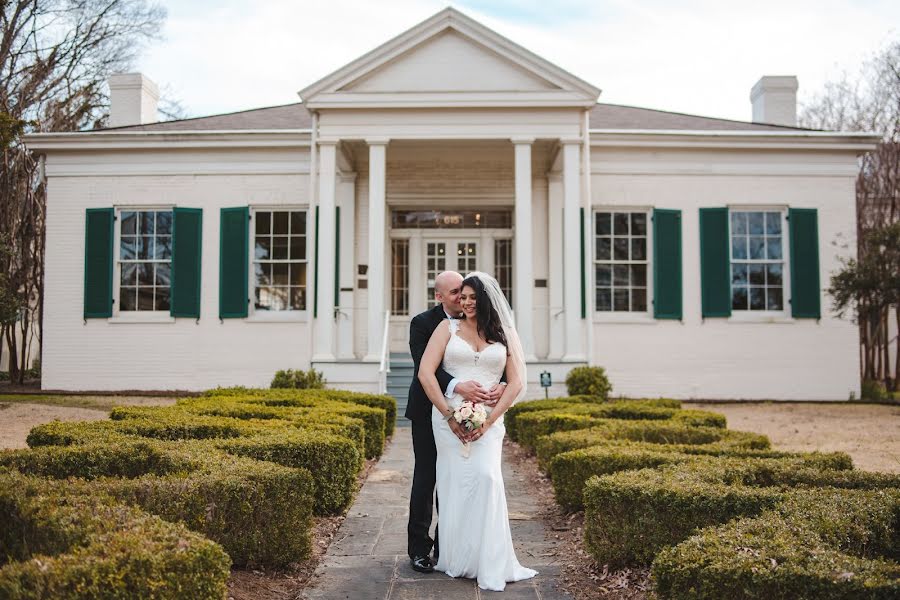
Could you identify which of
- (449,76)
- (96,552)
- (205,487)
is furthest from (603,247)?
(96,552)

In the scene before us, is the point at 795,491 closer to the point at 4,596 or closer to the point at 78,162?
the point at 4,596

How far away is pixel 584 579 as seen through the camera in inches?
182

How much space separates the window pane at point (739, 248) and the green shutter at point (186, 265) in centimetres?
1028

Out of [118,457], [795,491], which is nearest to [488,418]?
[795,491]

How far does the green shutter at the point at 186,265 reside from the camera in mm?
15383

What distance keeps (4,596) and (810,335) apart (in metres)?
15.3

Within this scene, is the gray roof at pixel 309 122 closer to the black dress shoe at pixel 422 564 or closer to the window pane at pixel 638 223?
the window pane at pixel 638 223

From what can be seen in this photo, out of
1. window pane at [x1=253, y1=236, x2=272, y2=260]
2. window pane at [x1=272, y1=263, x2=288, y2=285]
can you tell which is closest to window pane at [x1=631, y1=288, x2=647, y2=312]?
window pane at [x1=272, y1=263, x2=288, y2=285]

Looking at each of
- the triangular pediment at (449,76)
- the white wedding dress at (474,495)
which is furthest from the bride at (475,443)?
the triangular pediment at (449,76)

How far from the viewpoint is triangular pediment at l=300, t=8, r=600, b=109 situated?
44.8ft

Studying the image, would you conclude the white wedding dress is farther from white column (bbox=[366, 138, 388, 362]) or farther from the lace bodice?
white column (bbox=[366, 138, 388, 362])

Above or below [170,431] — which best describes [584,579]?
below

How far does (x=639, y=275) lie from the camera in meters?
15.7

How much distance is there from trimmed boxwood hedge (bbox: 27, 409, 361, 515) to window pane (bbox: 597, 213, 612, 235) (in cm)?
994
